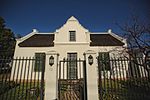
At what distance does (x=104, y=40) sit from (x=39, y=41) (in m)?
7.64

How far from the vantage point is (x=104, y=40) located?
1781 centimetres

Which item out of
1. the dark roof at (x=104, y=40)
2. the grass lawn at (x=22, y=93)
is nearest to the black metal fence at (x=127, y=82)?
the grass lawn at (x=22, y=93)

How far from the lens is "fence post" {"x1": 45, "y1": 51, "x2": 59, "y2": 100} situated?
6.29 meters

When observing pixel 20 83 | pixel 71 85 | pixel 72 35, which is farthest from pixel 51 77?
pixel 72 35

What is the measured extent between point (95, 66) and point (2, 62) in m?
4.03

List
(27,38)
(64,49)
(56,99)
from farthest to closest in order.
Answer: (27,38) < (64,49) < (56,99)

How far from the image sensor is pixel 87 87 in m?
6.35

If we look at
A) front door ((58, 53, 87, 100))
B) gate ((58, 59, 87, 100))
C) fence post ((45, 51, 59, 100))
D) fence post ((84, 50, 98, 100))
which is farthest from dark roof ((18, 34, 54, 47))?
fence post ((84, 50, 98, 100))

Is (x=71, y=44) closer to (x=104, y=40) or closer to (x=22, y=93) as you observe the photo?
(x=104, y=40)

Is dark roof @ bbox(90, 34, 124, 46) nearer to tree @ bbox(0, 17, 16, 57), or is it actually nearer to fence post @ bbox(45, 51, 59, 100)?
fence post @ bbox(45, 51, 59, 100)

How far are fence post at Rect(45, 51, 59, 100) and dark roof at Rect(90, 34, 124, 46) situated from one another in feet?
34.6

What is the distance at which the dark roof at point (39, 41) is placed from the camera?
55.2 ft

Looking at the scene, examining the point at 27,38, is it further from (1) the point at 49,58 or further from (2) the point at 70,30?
(1) the point at 49,58

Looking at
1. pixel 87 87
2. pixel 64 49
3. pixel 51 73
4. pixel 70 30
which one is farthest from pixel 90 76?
pixel 70 30
